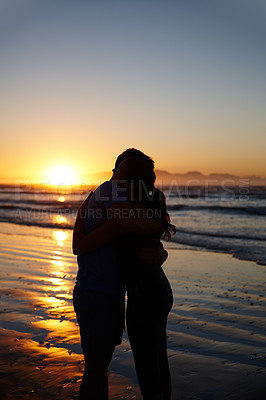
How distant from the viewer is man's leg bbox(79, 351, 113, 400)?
7.13 feet

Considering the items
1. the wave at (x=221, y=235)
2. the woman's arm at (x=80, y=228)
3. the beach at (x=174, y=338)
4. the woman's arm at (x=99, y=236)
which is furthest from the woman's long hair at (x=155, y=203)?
the wave at (x=221, y=235)

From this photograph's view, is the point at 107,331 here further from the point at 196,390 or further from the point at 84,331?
the point at 196,390

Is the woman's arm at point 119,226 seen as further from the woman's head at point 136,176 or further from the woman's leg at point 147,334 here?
the woman's leg at point 147,334

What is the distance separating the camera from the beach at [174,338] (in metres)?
3.29

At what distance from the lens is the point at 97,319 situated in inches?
86.2

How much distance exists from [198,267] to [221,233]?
752 cm

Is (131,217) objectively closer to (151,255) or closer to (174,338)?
(151,255)

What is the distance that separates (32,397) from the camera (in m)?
3.05

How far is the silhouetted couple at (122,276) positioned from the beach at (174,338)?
0.59 feet

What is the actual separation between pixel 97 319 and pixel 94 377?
34 centimetres

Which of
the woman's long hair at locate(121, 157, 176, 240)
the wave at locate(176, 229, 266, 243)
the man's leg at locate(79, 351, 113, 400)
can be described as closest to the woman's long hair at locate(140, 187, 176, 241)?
the woman's long hair at locate(121, 157, 176, 240)

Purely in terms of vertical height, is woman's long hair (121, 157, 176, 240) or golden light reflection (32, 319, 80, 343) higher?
woman's long hair (121, 157, 176, 240)

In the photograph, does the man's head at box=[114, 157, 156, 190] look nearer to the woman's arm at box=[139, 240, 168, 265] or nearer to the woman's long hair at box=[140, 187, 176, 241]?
the woman's long hair at box=[140, 187, 176, 241]

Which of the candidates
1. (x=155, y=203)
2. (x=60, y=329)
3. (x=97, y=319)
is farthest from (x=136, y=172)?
(x=60, y=329)
